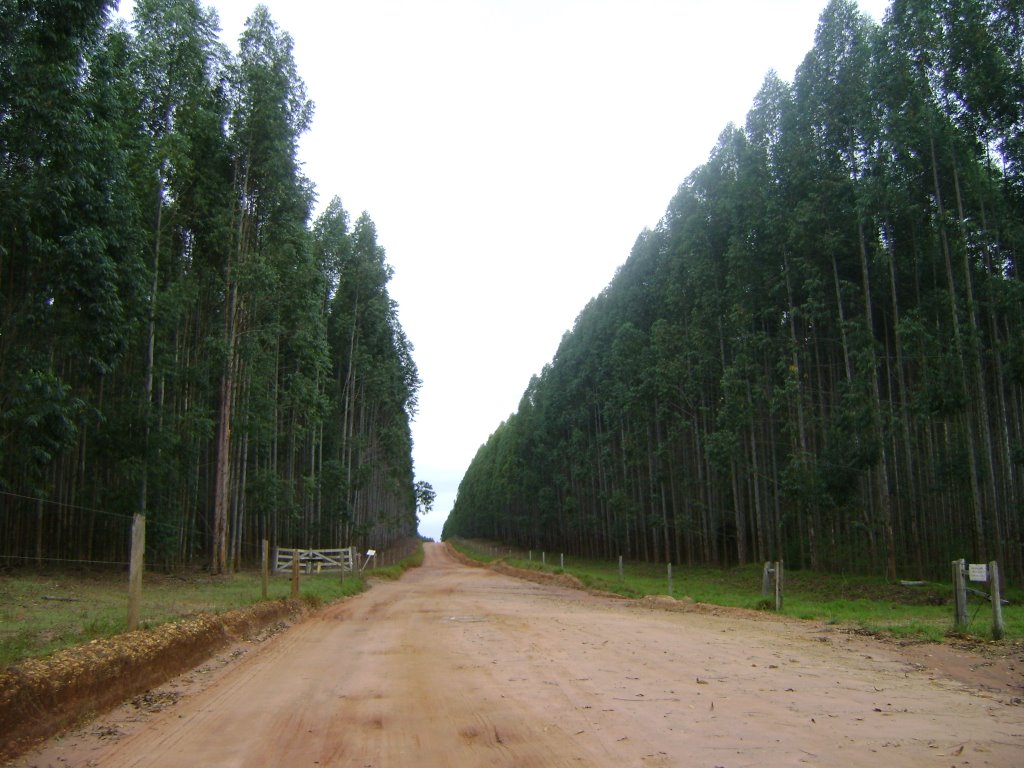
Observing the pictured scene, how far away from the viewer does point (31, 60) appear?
42.1 ft

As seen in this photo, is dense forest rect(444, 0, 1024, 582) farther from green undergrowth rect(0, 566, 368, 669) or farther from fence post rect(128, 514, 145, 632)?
fence post rect(128, 514, 145, 632)

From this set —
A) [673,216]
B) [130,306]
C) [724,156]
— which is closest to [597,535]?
[673,216]

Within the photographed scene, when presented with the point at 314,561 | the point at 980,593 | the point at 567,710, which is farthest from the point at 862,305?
the point at 314,561

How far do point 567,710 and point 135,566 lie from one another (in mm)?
5461

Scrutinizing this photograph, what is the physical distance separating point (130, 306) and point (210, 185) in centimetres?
712

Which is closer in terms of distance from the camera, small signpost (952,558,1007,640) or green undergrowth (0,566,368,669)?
green undergrowth (0,566,368,669)

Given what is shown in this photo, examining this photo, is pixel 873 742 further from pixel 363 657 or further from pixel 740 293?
pixel 740 293

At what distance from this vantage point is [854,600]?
65.0ft

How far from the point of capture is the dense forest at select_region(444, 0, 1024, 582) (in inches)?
781

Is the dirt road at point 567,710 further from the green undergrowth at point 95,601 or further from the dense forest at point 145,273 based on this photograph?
the dense forest at point 145,273

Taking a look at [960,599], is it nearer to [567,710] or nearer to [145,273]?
[567,710]

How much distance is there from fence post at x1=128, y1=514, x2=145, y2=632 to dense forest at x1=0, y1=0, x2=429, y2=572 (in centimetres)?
321

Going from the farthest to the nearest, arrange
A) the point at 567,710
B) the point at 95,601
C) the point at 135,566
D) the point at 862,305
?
the point at 862,305
the point at 95,601
the point at 135,566
the point at 567,710

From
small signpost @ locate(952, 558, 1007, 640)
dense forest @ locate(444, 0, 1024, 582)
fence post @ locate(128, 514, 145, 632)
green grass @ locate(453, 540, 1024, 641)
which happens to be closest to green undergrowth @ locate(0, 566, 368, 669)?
fence post @ locate(128, 514, 145, 632)
